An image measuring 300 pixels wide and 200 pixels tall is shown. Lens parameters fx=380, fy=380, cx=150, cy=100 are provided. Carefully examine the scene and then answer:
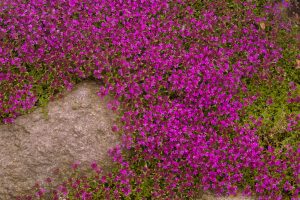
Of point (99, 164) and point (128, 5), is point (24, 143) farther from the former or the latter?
point (128, 5)

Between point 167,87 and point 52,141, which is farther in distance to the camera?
point 167,87

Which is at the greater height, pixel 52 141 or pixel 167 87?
pixel 167 87

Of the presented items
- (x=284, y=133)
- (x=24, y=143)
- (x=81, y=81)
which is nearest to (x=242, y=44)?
(x=284, y=133)

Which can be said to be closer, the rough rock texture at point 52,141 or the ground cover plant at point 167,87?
the rough rock texture at point 52,141

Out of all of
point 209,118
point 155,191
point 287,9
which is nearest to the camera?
point 155,191

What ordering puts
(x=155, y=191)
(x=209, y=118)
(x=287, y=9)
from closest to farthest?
(x=155, y=191)
(x=209, y=118)
(x=287, y=9)

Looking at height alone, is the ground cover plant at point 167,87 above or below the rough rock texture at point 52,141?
above

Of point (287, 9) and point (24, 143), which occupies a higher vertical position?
point (287, 9)
